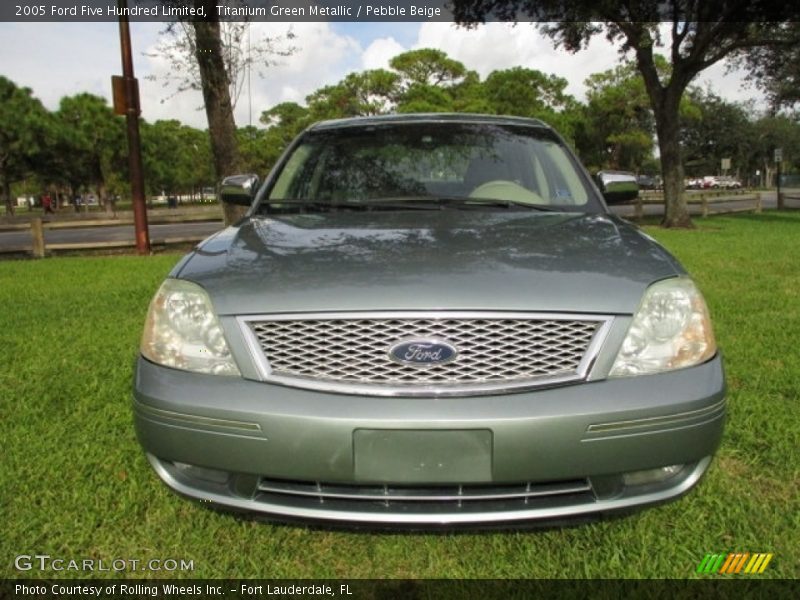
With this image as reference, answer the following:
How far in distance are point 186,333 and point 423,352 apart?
0.73 m

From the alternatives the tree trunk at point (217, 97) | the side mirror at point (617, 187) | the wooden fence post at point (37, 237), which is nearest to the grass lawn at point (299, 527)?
the side mirror at point (617, 187)

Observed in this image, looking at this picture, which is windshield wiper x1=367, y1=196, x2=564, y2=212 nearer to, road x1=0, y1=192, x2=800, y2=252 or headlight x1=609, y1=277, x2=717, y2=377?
headlight x1=609, y1=277, x2=717, y2=377

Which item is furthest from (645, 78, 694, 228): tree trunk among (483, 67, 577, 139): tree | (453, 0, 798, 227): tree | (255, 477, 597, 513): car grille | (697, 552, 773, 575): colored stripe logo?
(483, 67, 577, 139): tree

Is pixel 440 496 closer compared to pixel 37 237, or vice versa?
pixel 440 496

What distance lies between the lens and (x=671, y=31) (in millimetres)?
14930

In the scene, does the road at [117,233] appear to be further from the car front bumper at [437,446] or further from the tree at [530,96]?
the tree at [530,96]

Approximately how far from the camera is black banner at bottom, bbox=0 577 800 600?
188 centimetres

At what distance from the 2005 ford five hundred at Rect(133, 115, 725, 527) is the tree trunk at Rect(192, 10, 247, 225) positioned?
29.1ft

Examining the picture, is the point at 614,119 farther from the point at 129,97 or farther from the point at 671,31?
A: the point at 129,97

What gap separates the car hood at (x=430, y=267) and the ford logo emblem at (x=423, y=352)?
10 centimetres

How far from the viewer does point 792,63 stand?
17.0 meters

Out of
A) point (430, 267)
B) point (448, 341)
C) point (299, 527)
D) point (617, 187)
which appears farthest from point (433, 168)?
point (299, 527)

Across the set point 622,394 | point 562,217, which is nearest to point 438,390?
point 622,394

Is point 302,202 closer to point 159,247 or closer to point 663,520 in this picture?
point 663,520
